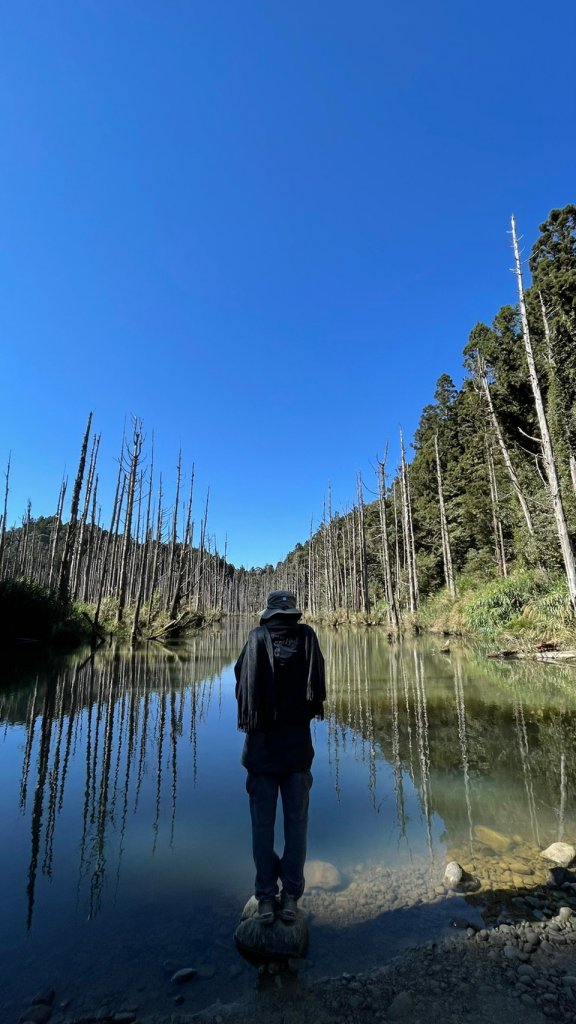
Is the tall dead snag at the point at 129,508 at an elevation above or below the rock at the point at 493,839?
above

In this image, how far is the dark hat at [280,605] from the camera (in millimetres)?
2904

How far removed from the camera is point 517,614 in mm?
15945

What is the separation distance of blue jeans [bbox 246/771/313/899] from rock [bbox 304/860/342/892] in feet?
1.83

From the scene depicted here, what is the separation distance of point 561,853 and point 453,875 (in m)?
0.91

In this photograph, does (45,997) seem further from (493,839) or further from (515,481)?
(515,481)

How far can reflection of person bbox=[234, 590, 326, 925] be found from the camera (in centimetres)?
270

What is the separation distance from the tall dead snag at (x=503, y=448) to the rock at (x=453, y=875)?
1629 centimetres

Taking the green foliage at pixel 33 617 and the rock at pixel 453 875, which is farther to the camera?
the green foliage at pixel 33 617

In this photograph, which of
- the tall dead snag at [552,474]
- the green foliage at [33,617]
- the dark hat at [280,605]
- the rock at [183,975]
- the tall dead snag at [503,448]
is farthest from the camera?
the tall dead snag at [503,448]

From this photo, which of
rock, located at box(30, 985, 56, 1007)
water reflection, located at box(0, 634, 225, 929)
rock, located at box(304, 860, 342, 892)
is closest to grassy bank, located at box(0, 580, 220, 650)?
water reflection, located at box(0, 634, 225, 929)

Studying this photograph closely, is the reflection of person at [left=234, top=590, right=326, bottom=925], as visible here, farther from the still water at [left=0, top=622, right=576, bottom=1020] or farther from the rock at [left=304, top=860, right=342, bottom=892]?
the rock at [left=304, top=860, right=342, bottom=892]

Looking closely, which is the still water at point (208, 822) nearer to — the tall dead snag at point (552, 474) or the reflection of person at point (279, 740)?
the reflection of person at point (279, 740)

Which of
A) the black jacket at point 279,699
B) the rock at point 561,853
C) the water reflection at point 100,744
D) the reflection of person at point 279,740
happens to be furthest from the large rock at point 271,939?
the rock at point 561,853

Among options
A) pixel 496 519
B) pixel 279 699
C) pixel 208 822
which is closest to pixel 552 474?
pixel 496 519
